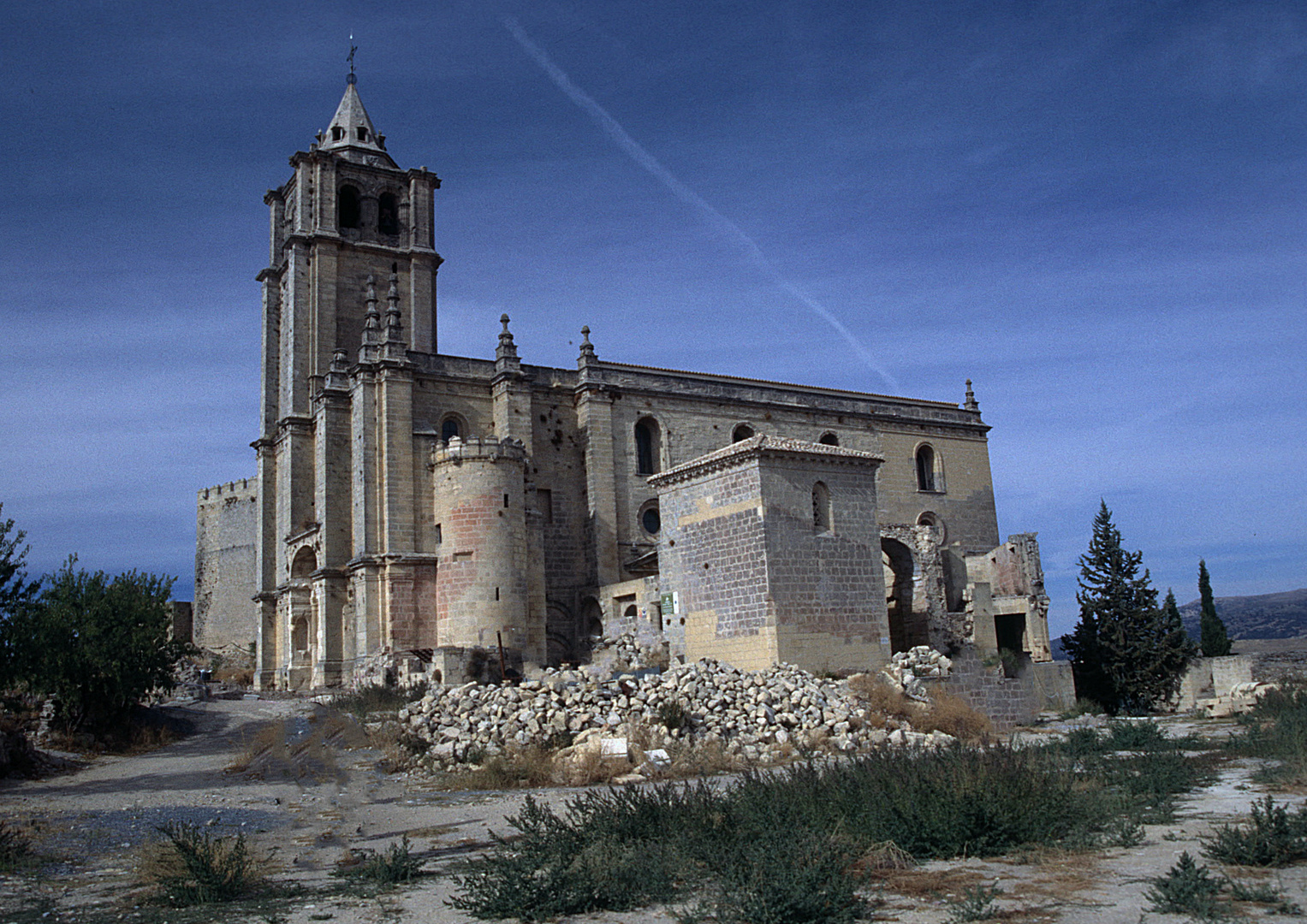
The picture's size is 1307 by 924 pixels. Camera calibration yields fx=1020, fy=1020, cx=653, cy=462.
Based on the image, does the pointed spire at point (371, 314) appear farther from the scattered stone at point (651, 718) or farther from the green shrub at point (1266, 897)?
the green shrub at point (1266, 897)

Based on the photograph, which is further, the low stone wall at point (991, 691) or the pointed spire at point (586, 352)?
the pointed spire at point (586, 352)

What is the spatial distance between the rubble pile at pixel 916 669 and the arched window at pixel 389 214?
2463cm

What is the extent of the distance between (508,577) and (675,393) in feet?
33.7

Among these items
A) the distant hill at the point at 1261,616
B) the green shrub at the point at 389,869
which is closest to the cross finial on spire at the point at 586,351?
the green shrub at the point at 389,869

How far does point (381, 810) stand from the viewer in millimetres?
12883

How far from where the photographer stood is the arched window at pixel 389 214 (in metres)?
37.0

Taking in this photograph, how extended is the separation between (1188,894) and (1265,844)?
57.7 inches

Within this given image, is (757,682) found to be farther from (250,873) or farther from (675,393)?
(675,393)

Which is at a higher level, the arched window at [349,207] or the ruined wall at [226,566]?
the arched window at [349,207]

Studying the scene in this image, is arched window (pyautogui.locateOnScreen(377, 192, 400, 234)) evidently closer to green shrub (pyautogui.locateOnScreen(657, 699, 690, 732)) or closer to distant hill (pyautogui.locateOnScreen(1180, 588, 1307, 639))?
green shrub (pyautogui.locateOnScreen(657, 699, 690, 732))

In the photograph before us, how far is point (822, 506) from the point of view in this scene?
22.2 metres

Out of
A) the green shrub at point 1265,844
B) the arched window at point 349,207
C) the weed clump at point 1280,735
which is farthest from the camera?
the arched window at point 349,207

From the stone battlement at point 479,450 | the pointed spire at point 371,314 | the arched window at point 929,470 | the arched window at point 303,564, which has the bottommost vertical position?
the arched window at point 303,564

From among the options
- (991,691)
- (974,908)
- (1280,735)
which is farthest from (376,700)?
(974,908)
